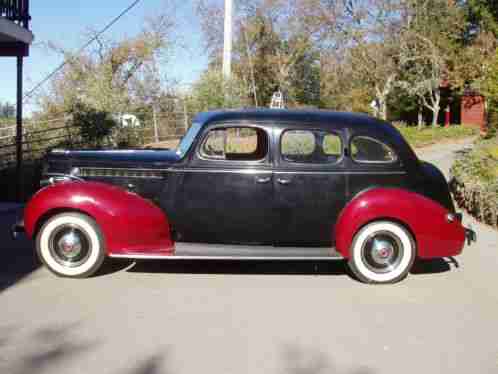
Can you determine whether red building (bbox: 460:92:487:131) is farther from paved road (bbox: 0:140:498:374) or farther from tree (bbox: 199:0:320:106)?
paved road (bbox: 0:140:498:374)

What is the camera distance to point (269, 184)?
611 centimetres

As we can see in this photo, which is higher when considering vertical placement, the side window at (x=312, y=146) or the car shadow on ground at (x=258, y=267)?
the side window at (x=312, y=146)

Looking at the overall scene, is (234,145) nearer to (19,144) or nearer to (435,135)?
(19,144)

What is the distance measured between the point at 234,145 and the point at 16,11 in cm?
704

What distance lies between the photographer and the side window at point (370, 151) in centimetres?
626

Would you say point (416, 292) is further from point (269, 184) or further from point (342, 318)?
point (269, 184)

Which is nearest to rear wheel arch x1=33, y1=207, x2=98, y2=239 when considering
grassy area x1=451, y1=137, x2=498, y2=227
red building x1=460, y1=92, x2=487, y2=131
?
grassy area x1=451, y1=137, x2=498, y2=227

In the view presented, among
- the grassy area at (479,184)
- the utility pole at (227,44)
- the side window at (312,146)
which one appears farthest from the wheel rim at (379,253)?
the utility pole at (227,44)

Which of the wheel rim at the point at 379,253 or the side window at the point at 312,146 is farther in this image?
the side window at the point at 312,146

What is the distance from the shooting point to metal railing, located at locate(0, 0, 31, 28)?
11.5 metres

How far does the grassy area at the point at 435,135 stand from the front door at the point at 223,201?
20660mm

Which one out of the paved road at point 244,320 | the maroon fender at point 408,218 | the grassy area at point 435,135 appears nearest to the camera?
the paved road at point 244,320

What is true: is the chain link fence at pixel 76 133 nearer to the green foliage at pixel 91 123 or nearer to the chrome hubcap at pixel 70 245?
the green foliage at pixel 91 123

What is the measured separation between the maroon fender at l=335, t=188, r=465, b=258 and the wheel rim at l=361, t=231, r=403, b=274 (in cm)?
18
